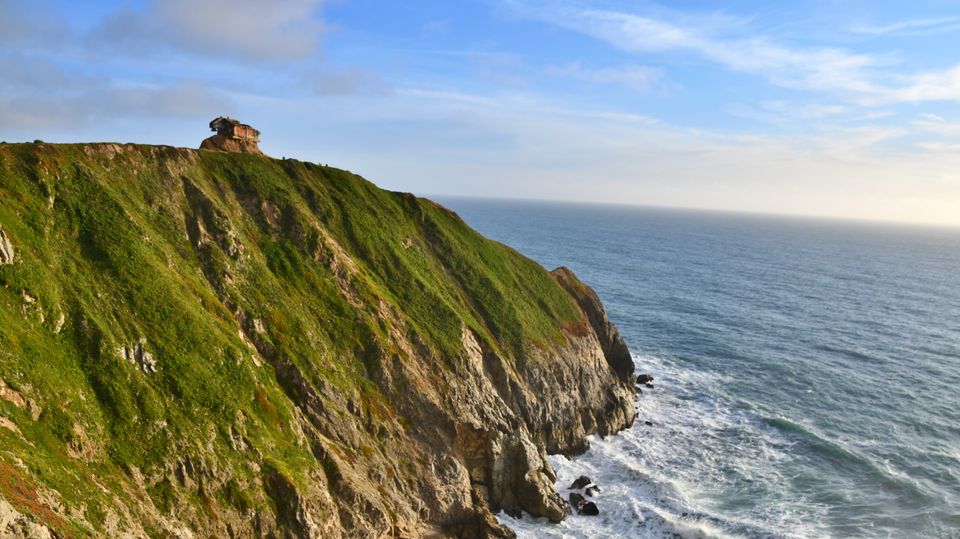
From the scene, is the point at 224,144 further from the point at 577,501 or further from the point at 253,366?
the point at 577,501

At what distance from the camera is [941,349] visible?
87.3 m

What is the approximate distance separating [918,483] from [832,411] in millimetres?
15329

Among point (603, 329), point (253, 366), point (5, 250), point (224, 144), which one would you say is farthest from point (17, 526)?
point (603, 329)

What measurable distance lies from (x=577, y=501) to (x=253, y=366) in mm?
30487

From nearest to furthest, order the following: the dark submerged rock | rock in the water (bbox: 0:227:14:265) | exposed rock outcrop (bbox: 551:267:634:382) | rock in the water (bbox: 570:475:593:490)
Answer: rock in the water (bbox: 0:227:14:265) < the dark submerged rock < rock in the water (bbox: 570:475:593:490) < exposed rock outcrop (bbox: 551:267:634:382)

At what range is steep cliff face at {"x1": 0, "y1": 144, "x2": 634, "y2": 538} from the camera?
2803cm

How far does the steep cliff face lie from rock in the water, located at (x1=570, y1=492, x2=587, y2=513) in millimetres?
1776

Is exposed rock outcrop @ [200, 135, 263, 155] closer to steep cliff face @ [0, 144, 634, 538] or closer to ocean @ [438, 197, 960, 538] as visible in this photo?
steep cliff face @ [0, 144, 634, 538]

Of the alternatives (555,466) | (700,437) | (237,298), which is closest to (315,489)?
(237,298)

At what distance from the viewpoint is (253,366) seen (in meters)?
37.9

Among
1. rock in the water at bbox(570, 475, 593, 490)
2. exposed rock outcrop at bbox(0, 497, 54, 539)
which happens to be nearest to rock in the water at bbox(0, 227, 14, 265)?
exposed rock outcrop at bbox(0, 497, 54, 539)

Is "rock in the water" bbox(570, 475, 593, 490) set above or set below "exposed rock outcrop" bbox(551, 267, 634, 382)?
below

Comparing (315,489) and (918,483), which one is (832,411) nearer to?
(918,483)

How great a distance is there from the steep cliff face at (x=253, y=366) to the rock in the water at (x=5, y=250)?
150mm
